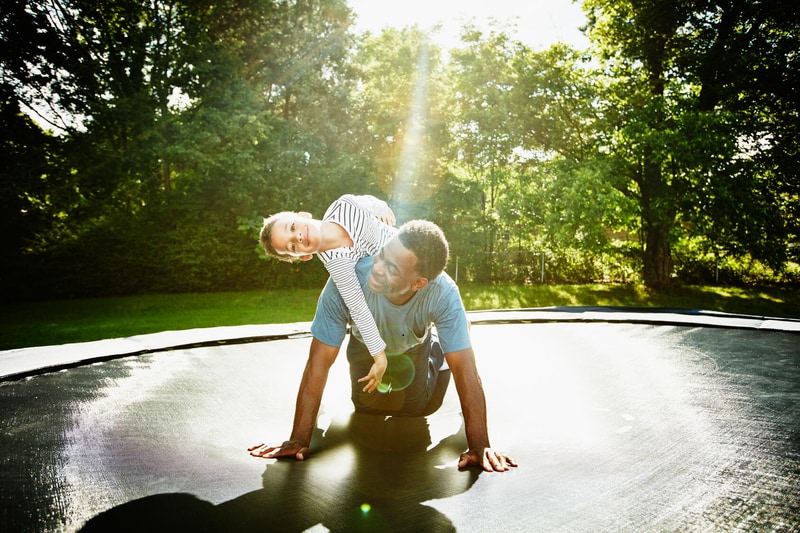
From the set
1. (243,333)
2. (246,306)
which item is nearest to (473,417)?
(243,333)

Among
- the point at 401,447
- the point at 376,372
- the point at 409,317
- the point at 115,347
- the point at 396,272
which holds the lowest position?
the point at 401,447

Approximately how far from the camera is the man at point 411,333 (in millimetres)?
1366

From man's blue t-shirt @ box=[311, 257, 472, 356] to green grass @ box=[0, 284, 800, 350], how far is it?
361 centimetres

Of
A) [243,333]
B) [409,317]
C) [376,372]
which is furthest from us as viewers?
[243,333]

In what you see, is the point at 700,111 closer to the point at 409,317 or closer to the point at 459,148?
the point at 459,148

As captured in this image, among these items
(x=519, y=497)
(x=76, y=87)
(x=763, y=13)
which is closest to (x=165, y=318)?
(x=76, y=87)

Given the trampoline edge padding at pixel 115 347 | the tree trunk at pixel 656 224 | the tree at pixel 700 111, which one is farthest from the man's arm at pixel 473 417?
the tree trunk at pixel 656 224

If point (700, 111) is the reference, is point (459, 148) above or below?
above

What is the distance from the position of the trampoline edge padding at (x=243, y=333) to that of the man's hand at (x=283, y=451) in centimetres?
150

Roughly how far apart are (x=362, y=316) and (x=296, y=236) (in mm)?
402

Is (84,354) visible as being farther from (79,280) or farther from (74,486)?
(79,280)

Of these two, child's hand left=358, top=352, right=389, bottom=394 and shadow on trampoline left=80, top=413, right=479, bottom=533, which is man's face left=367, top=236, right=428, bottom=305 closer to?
child's hand left=358, top=352, right=389, bottom=394

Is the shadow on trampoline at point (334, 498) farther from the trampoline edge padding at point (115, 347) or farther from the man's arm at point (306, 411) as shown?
the trampoline edge padding at point (115, 347)

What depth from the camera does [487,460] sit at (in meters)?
1.29
